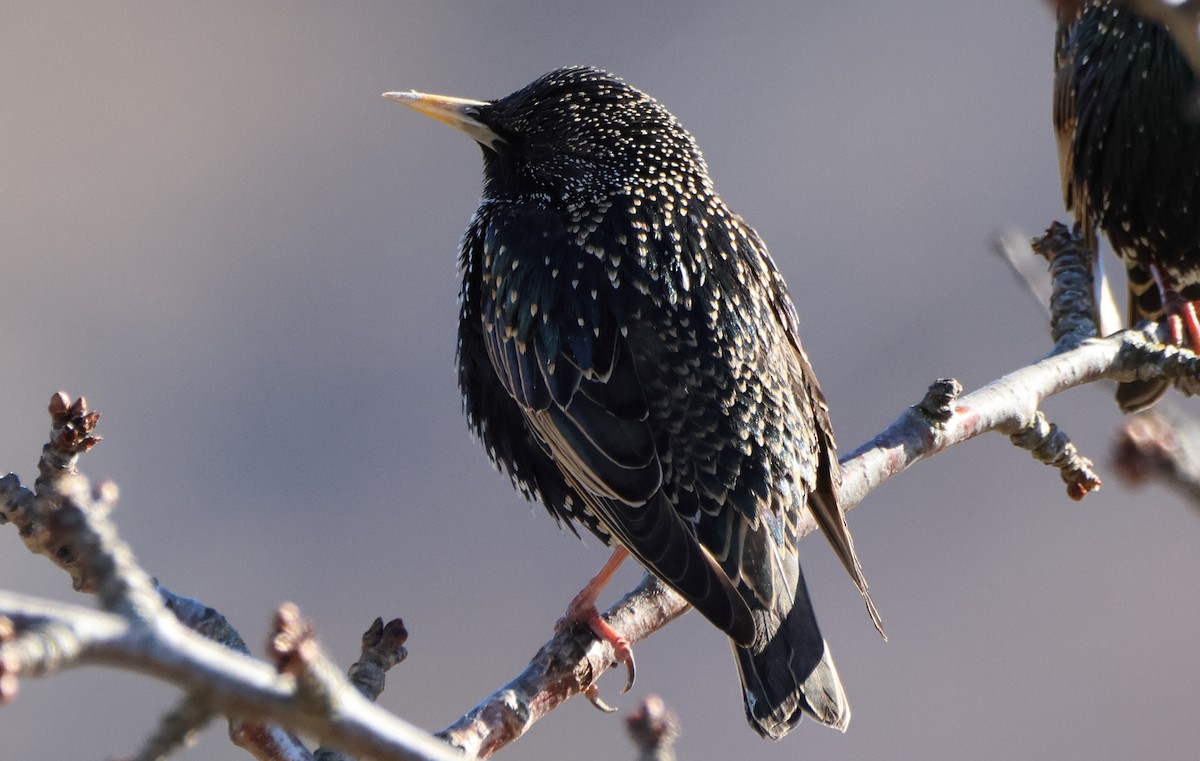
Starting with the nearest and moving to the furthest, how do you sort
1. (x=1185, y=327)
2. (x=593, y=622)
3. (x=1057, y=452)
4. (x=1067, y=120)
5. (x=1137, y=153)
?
(x=593, y=622)
(x=1057, y=452)
(x=1185, y=327)
(x=1137, y=153)
(x=1067, y=120)

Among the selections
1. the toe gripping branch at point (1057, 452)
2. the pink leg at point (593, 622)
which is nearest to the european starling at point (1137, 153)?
the toe gripping branch at point (1057, 452)

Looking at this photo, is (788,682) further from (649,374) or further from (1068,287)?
(1068,287)

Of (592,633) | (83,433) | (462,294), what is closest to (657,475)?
(592,633)

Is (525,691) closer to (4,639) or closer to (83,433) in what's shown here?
(83,433)

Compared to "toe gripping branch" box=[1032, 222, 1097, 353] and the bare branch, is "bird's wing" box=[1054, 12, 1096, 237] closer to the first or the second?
"toe gripping branch" box=[1032, 222, 1097, 353]

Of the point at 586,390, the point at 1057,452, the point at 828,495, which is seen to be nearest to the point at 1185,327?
the point at 1057,452

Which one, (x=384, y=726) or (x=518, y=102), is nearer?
(x=384, y=726)
